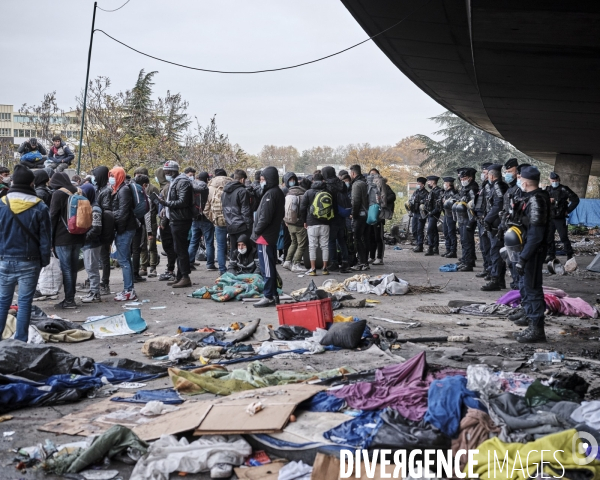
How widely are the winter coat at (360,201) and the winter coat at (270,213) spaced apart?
5061 millimetres

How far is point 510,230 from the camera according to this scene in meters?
8.97

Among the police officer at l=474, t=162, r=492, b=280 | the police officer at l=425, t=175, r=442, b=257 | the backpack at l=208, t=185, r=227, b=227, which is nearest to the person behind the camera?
the police officer at l=474, t=162, r=492, b=280

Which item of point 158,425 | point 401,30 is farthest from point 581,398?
point 401,30

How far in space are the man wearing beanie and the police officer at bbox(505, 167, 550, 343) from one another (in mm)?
5957

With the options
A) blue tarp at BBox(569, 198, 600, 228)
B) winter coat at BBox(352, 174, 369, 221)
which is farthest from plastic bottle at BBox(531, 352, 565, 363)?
blue tarp at BBox(569, 198, 600, 228)

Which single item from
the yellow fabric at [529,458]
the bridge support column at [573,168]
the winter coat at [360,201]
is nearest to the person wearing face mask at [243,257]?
the winter coat at [360,201]

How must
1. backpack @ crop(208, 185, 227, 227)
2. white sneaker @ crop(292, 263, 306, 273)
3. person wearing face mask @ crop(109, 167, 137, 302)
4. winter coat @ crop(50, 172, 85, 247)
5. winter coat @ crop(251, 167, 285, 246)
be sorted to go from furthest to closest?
white sneaker @ crop(292, 263, 306, 273) < backpack @ crop(208, 185, 227, 227) < person wearing face mask @ crop(109, 167, 137, 302) < winter coat @ crop(251, 167, 285, 246) < winter coat @ crop(50, 172, 85, 247)

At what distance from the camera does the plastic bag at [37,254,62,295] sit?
11.4 m

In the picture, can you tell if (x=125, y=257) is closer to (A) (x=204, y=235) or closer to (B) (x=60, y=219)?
(B) (x=60, y=219)

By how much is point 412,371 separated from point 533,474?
2.02m

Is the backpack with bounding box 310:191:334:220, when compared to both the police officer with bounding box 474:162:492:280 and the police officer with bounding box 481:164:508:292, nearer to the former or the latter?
the police officer with bounding box 474:162:492:280

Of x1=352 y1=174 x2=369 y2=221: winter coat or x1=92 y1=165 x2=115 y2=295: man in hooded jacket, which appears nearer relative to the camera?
x1=92 y1=165 x2=115 y2=295: man in hooded jacket

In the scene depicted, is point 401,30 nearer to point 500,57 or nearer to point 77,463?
point 500,57

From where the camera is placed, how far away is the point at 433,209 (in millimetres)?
19562
